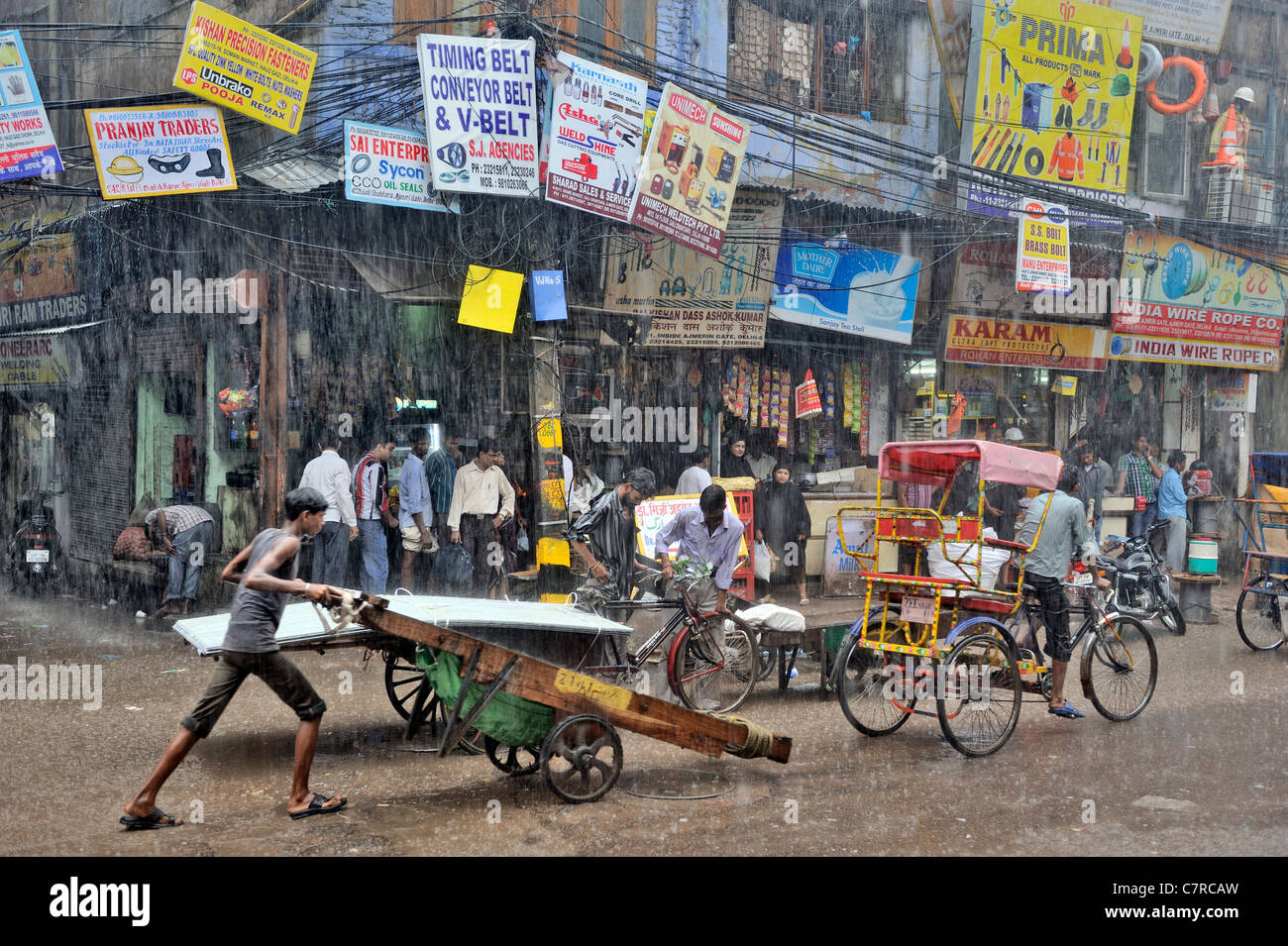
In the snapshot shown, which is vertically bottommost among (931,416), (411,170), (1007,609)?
(1007,609)

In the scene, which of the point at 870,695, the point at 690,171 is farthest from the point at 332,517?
the point at 870,695

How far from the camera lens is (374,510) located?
462 inches

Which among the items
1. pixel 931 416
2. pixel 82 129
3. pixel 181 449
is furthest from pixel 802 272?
pixel 82 129

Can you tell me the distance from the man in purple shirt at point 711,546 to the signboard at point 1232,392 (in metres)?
13.9

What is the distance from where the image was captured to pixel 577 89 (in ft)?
38.1

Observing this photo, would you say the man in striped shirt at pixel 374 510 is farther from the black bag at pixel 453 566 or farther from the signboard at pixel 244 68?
the signboard at pixel 244 68

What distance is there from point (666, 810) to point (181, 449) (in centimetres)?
1050

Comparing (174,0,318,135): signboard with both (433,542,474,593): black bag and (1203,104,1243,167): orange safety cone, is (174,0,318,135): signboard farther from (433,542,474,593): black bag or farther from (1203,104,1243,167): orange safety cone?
(1203,104,1243,167): orange safety cone

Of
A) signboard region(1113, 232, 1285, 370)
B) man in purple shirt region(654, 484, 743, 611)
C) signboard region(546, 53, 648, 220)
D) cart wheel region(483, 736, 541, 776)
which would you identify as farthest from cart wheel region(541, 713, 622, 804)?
signboard region(1113, 232, 1285, 370)

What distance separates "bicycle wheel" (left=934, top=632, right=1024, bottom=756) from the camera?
6965mm

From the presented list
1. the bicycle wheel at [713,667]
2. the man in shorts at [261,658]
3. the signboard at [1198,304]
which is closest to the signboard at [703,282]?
the bicycle wheel at [713,667]

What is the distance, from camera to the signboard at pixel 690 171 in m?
12.1
